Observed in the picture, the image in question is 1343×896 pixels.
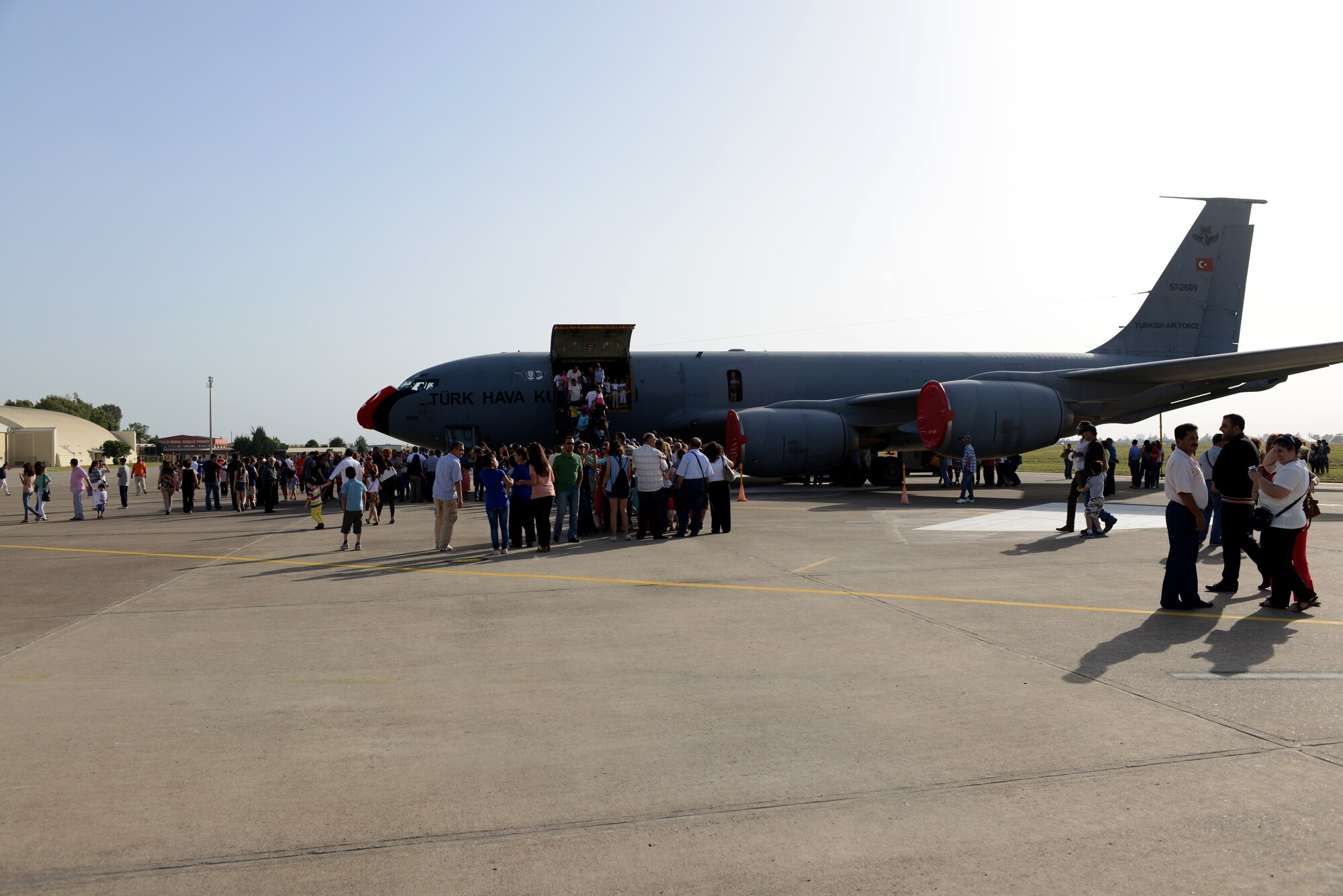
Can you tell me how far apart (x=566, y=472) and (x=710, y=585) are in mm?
4882

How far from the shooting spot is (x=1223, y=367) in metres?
22.4

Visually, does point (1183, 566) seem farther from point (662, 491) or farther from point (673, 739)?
point (662, 491)

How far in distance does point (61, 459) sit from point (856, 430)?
100212 mm

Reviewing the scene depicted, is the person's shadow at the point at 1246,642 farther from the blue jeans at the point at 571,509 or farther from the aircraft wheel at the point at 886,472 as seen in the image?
the aircraft wheel at the point at 886,472

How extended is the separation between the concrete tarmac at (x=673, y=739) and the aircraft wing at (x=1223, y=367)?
48.3 feet

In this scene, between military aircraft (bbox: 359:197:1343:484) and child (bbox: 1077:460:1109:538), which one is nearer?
child (bbox: 1077:460:1109:538)

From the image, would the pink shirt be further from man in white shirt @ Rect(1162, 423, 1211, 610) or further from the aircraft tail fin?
the aircraft tail fin

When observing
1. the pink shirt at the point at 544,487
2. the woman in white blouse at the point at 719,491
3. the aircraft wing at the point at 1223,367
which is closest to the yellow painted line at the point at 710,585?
the pink shirt at the point at 544,487

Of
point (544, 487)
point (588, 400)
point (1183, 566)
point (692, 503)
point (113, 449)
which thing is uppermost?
point (113, 449)

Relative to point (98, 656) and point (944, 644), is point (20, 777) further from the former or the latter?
point (944, 644)

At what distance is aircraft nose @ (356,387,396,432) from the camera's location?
85.9 ft

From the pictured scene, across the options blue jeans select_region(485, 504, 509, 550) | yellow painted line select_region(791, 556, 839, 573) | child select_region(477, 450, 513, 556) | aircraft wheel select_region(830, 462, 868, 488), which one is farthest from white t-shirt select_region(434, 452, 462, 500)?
aircraft wheel select_region(830, 462, 868, 488)

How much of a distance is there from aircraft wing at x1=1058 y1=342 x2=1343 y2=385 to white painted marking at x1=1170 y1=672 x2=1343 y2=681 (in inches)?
719

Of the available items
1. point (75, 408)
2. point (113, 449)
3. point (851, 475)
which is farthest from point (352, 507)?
point (75, 408)
